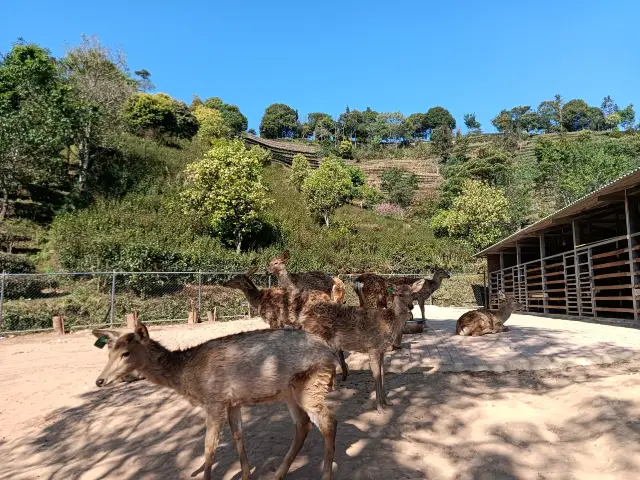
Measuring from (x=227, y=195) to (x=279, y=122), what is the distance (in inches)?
3150

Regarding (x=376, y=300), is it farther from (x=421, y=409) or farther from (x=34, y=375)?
(x=34, y=375)

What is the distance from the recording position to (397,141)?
10225 cm

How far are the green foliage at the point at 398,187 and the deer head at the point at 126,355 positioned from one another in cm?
5508

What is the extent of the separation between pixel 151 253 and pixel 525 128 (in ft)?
392

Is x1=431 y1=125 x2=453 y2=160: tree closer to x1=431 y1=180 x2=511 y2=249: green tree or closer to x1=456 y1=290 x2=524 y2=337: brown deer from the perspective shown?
x1=431 y1=180 x2=511 y2=249: green tree

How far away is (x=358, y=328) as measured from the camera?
590cm

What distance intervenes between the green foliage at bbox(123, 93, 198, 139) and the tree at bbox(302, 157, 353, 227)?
20.4 meters

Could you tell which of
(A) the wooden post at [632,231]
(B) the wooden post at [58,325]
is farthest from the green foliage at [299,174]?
(A) the wooden post at [632,231]

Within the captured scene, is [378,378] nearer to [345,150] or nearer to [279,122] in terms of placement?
[345,150]

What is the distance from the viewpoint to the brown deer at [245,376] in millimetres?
3838

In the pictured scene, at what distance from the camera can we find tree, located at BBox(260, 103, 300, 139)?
103312 mm

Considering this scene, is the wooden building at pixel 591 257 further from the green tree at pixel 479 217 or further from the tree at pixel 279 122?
the tree at pixel 279 122

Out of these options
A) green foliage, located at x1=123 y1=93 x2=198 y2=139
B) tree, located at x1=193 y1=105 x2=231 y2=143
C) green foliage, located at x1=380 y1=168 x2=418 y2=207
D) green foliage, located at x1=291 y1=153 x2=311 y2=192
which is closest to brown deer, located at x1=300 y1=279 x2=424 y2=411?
green foliage, located at x1=291 y1=153 x2=311 y2=192

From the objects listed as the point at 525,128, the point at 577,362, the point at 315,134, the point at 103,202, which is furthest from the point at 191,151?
the point at 525,128
